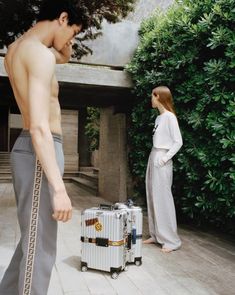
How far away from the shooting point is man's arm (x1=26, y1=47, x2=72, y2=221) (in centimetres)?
171

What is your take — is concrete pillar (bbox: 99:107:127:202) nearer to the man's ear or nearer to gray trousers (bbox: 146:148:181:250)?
gray trousers (bbox: 146:148:181:250)

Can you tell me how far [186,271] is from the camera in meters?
3.60

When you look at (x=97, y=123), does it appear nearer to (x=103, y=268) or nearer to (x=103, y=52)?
(x=103, y=52)

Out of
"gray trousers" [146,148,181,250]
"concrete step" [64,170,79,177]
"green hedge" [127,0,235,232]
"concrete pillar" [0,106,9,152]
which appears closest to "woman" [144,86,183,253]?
"gray trousers" [146,148,181,250]

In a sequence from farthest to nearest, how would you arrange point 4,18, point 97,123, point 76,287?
point 97,123
point 4,18
point 76,287

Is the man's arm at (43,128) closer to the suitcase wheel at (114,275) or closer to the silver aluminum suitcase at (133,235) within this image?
the suitcase wheel at (114,275)

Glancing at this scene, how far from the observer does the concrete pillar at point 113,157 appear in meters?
7.80

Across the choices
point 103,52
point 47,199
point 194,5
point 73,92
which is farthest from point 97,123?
point 47,199

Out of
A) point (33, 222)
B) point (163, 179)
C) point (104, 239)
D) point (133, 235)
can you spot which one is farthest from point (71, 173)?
point (33, 222)

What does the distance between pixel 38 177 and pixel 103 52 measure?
216 inches

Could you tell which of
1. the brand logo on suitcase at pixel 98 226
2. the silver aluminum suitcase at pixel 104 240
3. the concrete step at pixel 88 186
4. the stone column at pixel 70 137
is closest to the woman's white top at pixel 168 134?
the silver aluminum suitcase at pixel 104 240

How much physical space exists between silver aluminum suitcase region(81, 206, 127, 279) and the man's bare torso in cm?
162

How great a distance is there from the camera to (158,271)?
141 inches

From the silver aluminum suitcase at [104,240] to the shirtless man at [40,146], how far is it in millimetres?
1496
